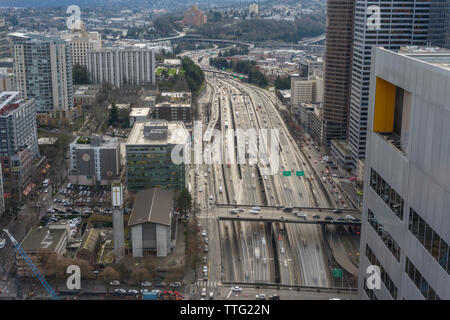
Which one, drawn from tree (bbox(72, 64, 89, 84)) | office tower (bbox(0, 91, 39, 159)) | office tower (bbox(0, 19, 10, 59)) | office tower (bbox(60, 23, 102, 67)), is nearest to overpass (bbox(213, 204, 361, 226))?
office tower (bbox(0, 91, 39, 159))

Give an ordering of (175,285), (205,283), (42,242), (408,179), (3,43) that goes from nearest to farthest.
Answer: (408,179), (175,285), (205,283), (42,242), (3,43)

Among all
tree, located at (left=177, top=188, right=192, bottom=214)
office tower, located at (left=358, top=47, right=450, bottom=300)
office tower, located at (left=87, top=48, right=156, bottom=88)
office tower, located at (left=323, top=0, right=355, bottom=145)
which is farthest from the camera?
office tower, located at (left=87, top=48, right=156, bottom=88)

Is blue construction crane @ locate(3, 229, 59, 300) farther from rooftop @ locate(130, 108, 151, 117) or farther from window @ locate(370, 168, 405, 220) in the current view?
rooftop @ locate(130, 108, 151, 117)

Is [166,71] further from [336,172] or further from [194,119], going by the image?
[336,172]

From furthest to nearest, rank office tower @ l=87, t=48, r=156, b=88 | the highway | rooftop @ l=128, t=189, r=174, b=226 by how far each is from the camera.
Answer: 1. office tower @ l=87, t=48, r=156, b=88
2. rooftop @ l=128, t=189, r=174, b=226
3. the highway

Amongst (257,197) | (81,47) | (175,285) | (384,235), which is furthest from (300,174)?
(81,47)

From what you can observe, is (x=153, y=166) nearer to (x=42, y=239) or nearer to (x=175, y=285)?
(x=42, y=239)
